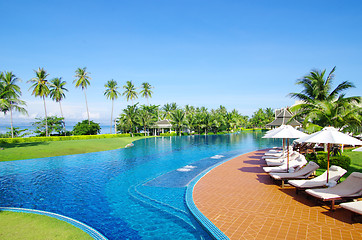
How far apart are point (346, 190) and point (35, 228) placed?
27.7 ft

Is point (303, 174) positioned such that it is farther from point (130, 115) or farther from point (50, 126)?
point (50, 126)

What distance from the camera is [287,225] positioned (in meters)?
4.78

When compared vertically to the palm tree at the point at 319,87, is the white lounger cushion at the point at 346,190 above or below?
below

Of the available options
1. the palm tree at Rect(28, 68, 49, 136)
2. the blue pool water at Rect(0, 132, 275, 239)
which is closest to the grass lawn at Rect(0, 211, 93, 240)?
the blue pool water at Rect(0, 132, 275, 239)

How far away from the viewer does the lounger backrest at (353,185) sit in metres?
5.46

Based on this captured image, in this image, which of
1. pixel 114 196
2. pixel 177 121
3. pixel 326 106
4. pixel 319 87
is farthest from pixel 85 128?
pixel 326 106

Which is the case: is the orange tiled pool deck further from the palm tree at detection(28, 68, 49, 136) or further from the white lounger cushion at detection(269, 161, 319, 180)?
the palm tree at detection(28, 68, 49, 136)

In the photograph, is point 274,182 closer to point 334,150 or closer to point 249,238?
point 249,238

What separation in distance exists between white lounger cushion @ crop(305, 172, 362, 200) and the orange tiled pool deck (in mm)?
398

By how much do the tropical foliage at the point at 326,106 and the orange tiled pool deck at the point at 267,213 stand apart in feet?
23.1

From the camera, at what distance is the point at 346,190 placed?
18.5 feet

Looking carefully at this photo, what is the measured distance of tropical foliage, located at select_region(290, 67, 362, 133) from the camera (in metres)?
12.0

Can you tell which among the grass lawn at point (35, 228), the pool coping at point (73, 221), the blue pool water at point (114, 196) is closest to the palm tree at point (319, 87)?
the blue pool water at point (114, 196)

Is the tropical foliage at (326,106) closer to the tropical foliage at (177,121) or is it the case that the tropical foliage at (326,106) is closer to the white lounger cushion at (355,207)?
the white lounger cushion at (355,207)
